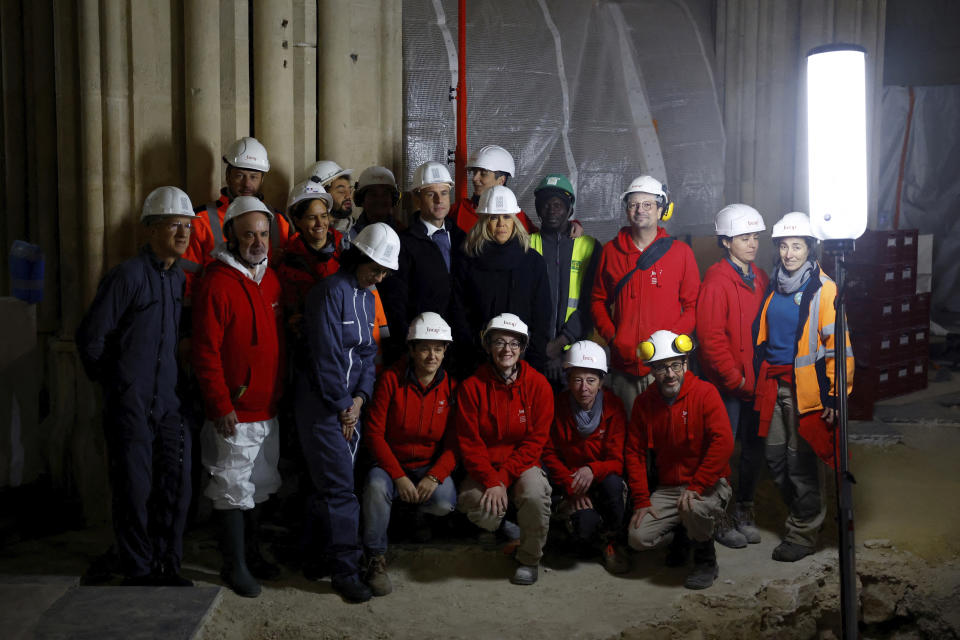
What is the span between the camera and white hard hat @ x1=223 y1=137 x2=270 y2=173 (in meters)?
4.84

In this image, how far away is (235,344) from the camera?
13.8ft

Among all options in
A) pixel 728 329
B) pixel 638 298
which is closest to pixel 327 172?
pixel 638 298

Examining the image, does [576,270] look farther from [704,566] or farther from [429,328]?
[704,566]

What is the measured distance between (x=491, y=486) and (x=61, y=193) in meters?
2.82

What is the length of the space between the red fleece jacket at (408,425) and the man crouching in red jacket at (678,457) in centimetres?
92

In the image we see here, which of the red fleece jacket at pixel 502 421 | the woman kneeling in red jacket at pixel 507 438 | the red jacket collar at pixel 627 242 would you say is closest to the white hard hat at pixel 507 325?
the woman kneeling in red jacket at pixel 507 438

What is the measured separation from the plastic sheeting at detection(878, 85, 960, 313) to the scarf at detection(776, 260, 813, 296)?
18.3 ft

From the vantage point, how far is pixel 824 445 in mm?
4746

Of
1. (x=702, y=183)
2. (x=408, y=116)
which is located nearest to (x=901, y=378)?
(x=702, y=183)

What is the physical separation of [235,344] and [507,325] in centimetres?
126

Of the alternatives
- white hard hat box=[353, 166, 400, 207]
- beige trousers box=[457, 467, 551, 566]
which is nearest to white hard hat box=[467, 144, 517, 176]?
white hard hat box=[353, 166, 400, 207]

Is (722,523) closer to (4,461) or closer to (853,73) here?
(853,73)

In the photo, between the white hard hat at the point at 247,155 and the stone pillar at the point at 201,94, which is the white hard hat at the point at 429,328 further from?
the stone pillar at the point at 201,94

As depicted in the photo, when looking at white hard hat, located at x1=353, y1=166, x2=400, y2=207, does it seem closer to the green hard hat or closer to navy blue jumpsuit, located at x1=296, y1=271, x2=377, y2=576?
the green hard hat
